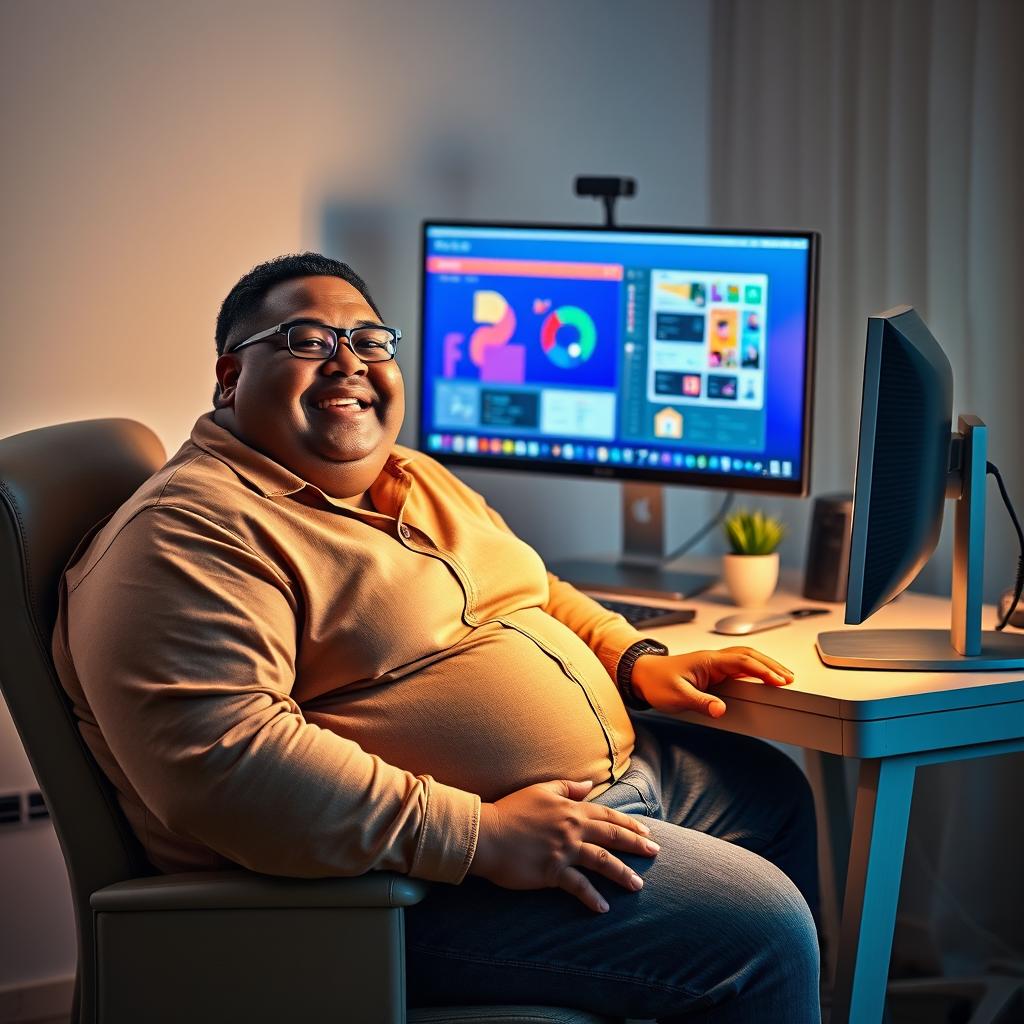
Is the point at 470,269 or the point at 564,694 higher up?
the point at 470,269

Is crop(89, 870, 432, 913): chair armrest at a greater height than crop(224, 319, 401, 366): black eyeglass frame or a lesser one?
lesser

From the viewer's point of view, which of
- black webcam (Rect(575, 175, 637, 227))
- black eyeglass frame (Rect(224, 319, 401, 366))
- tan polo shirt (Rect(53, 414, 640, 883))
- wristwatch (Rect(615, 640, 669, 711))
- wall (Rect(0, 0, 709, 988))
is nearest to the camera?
tan polo shirt (Rect(53, 414, 640, 883))

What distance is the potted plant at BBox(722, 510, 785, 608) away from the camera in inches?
77.2

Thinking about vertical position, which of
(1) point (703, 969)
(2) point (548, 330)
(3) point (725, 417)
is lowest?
(1) point (703, 969)

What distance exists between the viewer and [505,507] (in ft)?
8.23

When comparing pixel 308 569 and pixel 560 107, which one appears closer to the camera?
pixel 308 569

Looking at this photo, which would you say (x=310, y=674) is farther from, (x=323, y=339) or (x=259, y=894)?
(x=323, y=339)

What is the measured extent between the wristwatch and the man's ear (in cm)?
60

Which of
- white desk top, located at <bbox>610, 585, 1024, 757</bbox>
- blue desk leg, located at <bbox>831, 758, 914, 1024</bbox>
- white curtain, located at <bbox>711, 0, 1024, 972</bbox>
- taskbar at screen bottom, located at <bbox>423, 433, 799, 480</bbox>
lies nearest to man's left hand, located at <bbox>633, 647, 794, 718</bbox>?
white desk top, located at <bbox>610, 585, 1024, 757</bbox>

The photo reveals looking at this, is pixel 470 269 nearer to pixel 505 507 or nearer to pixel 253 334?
pixel 505 507

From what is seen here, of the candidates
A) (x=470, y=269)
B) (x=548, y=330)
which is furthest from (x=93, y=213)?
(x=548, y=330)

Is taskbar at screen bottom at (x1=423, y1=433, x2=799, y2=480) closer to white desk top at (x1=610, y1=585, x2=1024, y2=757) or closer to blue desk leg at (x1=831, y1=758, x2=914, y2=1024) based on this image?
white desk top at (x1=610, y1=585, x2=1024, y2=757)

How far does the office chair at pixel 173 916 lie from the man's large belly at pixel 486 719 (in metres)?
0.16

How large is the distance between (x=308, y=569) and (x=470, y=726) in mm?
249
